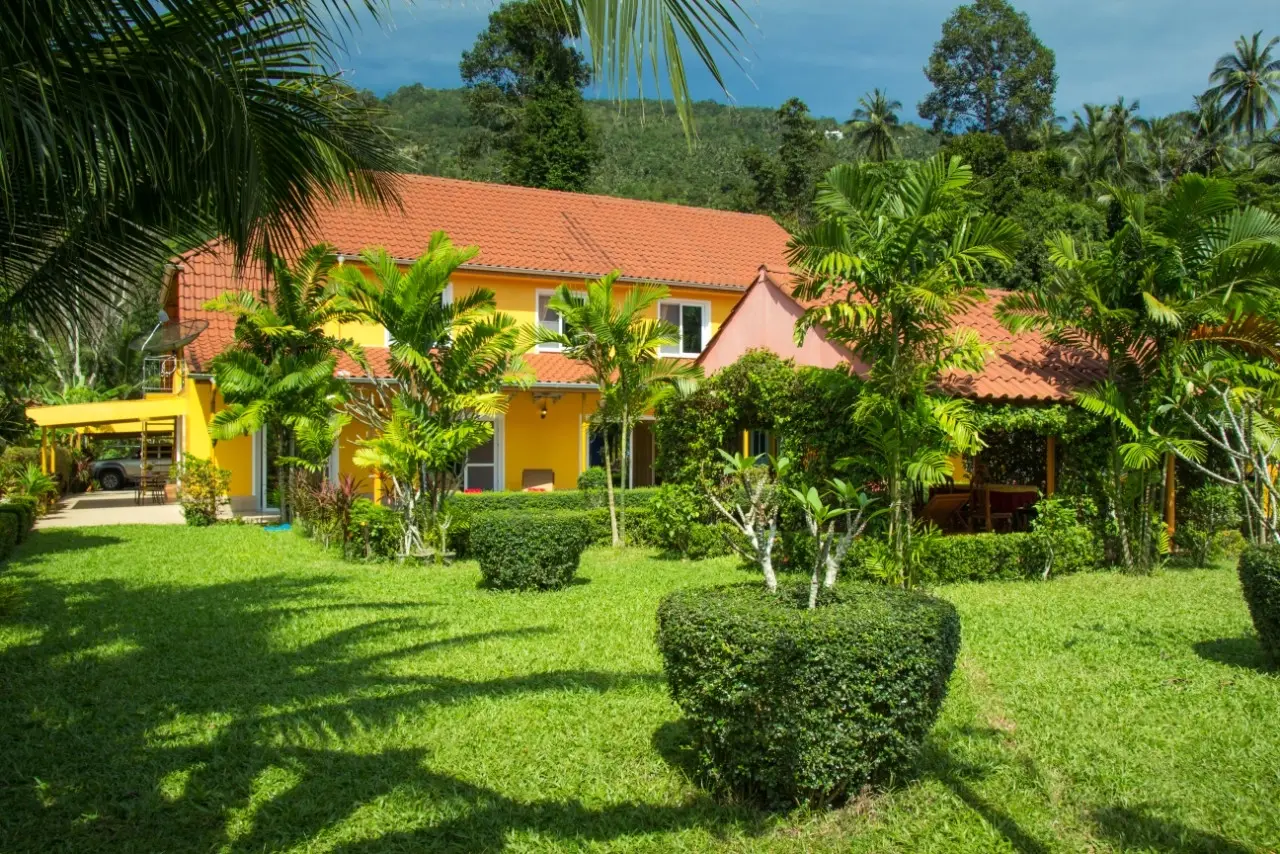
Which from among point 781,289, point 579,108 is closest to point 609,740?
point 781,289

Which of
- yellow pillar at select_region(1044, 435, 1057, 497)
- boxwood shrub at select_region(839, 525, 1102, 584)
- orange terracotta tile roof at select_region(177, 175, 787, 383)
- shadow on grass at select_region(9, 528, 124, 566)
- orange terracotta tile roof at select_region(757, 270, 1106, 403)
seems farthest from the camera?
orange terracotta tile roof at select_region(177, 175, 787, 383)

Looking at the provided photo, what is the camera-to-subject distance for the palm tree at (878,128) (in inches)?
2117

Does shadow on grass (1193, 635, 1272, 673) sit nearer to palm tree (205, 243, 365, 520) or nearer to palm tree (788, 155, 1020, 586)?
palm tree (788, 155, 1020, 586)

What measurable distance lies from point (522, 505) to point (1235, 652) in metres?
12.1

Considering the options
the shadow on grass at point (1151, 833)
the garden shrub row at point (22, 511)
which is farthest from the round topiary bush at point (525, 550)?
the garden shrub row at point (22, 511)

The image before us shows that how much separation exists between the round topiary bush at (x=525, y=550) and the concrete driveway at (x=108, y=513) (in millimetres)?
11910

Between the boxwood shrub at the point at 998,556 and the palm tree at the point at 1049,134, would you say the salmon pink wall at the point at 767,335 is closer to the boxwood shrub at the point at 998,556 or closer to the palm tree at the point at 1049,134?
the boxwood shrub at the point at 998,556

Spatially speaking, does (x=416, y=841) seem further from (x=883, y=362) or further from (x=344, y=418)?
(x=344, y=418)

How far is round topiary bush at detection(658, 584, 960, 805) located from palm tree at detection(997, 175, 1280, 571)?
7812 millimetres

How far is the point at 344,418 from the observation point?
17.5 m

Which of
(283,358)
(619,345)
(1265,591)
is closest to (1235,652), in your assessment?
(1265,591)

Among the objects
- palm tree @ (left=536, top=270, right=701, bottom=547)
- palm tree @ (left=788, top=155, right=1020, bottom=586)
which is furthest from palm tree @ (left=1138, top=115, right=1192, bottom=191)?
palm tree @ (left=788, top=155, right=1020, bottom=586)

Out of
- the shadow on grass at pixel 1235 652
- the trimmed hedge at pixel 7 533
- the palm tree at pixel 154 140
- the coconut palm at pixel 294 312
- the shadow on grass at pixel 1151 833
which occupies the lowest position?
the shadow on grass at pixel 1151 833

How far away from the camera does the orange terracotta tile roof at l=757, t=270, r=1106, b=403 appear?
12.7 meters
